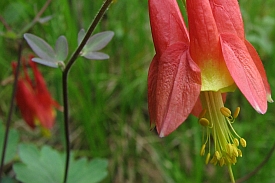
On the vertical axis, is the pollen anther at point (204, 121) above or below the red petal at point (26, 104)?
above

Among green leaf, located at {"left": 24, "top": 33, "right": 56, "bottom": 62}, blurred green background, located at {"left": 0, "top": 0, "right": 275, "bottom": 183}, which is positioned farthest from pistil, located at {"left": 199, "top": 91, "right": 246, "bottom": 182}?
blurred green background, located at {"left": 0, "top": 0, "right": 275, "bottom": 183}

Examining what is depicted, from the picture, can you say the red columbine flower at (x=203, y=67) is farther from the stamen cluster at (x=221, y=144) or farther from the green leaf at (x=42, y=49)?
the green leaf at (x=42, y=49)

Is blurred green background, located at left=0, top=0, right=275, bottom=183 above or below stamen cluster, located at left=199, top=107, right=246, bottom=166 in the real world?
below

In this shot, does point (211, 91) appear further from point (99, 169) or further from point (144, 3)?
point (144, 3)

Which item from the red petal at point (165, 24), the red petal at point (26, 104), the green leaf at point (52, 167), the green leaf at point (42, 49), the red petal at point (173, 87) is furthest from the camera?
the red petal at point (26, 104)

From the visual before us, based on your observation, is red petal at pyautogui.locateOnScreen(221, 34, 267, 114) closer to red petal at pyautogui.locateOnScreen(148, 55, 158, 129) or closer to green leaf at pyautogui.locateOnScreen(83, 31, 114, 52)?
red petal at pyautogui.locateOnScreen(148, 55, 158, 129)

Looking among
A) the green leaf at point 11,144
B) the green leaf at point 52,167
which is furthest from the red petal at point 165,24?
the green leaf at point 11,144
